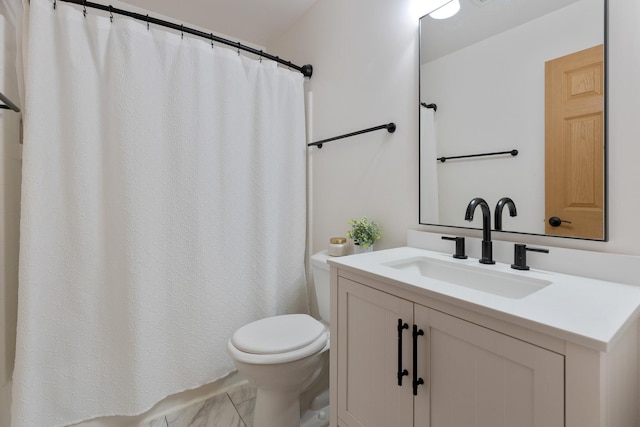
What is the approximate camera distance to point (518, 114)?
1.04 m

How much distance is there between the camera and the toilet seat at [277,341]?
1215 millimetres

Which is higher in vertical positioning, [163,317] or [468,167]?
[468,167]

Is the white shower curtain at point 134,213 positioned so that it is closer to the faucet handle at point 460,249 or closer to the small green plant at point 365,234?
the small green plant at point 365,234

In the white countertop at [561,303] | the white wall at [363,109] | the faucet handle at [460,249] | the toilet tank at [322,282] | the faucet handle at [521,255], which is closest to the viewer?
the white countertop at [561,303]

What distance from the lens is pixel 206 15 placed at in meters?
2.00

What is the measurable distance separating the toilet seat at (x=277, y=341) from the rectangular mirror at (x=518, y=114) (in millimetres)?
743

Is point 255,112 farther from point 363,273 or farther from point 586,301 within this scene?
point 586,301

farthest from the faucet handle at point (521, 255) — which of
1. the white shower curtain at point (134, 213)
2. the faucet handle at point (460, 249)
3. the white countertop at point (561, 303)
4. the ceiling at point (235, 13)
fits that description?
the ceiling at point (235, 13)

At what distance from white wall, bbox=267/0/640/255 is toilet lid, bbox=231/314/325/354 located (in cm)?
55

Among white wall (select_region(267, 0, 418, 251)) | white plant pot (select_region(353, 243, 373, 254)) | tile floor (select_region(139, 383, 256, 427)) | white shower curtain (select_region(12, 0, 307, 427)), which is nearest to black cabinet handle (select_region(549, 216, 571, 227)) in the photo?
white wall (select_region(267, 0, 418, 251))

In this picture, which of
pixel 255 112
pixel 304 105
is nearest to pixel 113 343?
pixel 255 112

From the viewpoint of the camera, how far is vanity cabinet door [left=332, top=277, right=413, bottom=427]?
2.81 ft

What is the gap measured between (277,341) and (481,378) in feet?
2.78

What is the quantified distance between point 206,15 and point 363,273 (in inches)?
80.9
